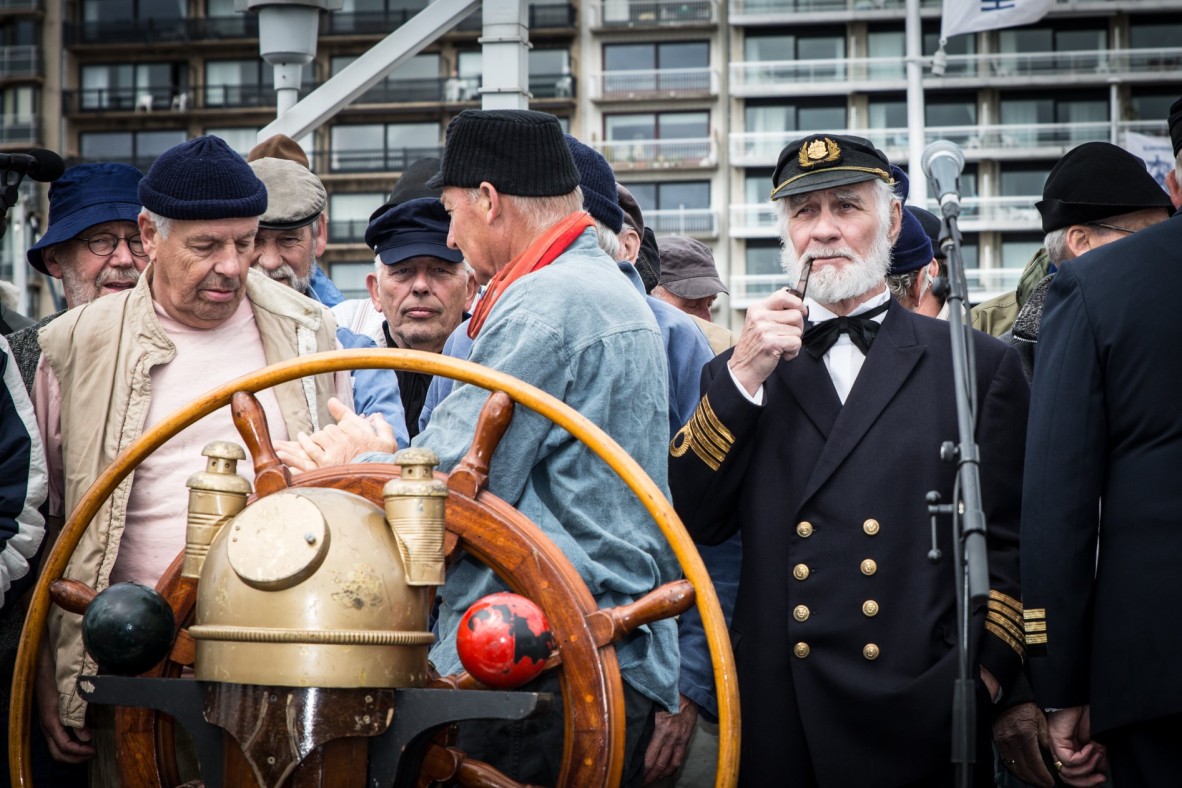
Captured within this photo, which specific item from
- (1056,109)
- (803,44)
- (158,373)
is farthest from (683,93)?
(158,373)

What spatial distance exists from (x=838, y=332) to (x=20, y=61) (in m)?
58.0

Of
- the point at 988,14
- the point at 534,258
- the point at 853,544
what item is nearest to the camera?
the point at 534,258

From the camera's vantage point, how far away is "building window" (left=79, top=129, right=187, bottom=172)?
184 ft

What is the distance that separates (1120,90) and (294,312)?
2112 inches

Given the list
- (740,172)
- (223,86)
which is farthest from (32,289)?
(740,172)

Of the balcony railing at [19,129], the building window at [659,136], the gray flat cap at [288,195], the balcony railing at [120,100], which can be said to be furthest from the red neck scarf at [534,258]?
the balcony railing at [19,129]

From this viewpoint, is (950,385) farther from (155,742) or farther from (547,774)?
(155,742)

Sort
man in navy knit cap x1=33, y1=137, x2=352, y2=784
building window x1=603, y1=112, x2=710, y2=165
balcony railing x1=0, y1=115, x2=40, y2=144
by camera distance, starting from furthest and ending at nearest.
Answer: balcony railing x1=0, y1=115, x2=40, y2=144, building window x1=603, y1=112, x2=710, y2=165, man in navy knit cap x1=33, y1=137, x2=352, y2=784

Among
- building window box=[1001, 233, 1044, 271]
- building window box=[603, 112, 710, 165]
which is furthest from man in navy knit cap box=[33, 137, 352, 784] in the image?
building window box=[1001, 233, 1044, 271]

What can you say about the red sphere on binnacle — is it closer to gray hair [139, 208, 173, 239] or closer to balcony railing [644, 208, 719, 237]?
gray hair [139, 208, 173, 239]

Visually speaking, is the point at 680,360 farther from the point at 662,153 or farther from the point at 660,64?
the point at 660,64

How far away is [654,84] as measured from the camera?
54.4 meters

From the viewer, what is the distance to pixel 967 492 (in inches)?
104

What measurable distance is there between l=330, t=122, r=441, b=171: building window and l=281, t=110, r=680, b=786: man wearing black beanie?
175ft
